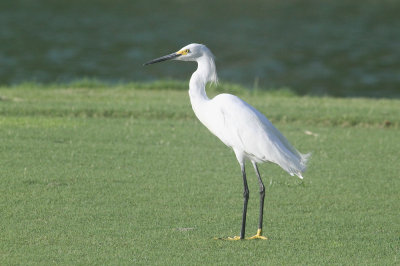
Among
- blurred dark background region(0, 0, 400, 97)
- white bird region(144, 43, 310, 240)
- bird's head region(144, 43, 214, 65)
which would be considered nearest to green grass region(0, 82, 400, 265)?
white bird region(144, 43, 310, 240)

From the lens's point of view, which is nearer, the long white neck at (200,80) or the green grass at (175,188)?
the green grass at (175,188)

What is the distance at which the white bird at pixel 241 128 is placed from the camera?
6.28 meters

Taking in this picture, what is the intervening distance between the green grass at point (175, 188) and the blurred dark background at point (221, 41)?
7111 millimetres

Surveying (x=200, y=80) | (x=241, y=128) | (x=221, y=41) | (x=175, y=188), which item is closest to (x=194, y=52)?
(x=200, y=80)

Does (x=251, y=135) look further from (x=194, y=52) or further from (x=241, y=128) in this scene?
(x=194, y=52)

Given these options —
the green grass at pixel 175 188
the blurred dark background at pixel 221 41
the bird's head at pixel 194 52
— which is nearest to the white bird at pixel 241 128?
the bird's head at pixel 194 52

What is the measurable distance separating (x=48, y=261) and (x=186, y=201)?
203 centimetres

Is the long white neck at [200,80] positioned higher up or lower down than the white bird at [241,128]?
higher up

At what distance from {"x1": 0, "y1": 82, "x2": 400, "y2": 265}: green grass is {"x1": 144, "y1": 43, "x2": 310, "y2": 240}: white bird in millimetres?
555

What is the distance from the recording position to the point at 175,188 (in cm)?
752

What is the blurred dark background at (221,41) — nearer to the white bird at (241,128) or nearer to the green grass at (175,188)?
the green grass at (175,188)

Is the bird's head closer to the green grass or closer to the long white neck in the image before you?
the long white neck

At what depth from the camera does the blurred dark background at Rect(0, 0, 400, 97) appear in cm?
2385

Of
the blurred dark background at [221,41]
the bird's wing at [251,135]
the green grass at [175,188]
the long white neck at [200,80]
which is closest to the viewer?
the green grass at [175,188]
